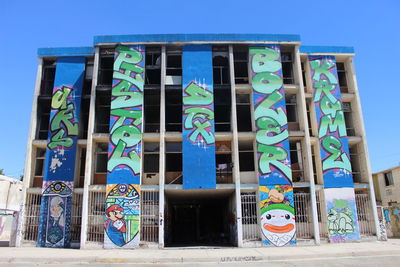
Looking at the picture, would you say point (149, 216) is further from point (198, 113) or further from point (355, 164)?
point (355, 164)

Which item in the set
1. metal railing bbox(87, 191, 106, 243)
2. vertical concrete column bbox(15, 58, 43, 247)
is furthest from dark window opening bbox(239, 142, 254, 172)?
vertical concrete column bbox(15, 58, 43, 247)

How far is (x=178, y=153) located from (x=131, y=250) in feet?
24.0

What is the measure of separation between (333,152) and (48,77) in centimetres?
2105

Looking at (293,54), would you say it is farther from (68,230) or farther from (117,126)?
(68,230)

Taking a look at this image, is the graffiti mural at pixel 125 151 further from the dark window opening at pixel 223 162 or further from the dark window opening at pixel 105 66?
the dark window opening at pixel 223 162

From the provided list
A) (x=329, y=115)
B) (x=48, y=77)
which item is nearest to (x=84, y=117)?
(x=48, y=77)

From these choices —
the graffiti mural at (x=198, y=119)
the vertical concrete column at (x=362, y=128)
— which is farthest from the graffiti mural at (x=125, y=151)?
the vertical concrete column at (x=362, y=128)

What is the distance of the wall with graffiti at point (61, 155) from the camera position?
2017 cm

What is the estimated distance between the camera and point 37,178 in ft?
72.3

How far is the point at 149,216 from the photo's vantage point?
2008 centimetres

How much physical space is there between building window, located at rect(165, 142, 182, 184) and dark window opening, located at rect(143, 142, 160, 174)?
0.79m

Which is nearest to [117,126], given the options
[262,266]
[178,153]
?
[178,153]

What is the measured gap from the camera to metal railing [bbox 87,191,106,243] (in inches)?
786

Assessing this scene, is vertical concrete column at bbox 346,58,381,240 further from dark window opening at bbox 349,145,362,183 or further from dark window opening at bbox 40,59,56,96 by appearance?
dark window opening at bbox 40,59,56,96
